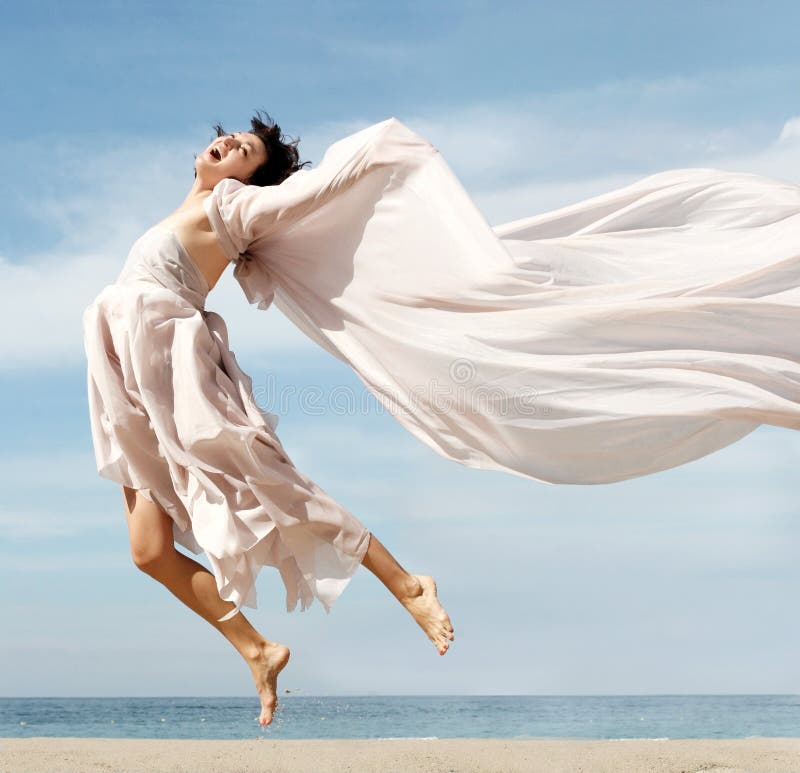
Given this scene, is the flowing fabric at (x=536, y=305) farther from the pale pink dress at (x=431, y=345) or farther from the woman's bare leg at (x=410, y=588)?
the woman's bare leg at (x=410, y=588)

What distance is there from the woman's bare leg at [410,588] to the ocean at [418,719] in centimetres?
1095

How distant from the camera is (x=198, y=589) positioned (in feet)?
10.9

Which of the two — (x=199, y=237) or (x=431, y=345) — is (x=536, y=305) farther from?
(x=199, y=237)

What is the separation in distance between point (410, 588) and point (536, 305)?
102cm

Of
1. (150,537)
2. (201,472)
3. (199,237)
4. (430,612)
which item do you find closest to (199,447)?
(201,472)

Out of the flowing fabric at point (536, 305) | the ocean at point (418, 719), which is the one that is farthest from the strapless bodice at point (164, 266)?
the ocean at point (418, 719)

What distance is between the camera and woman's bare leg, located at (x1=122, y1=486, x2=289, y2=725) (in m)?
3.32

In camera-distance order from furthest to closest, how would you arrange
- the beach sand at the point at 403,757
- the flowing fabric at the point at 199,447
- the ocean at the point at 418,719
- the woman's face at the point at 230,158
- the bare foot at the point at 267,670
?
the ocean at the point at 418,719 < the beach sand at the point at 403,757 < the woman's face at the point at 230,158 < the bare foot at the point at 267,670 < the flowing fabric at the point at 199,447

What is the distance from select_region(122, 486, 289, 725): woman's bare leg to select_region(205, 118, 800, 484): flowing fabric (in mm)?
843

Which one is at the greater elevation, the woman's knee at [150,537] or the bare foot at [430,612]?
the woman's knee at [150,537]

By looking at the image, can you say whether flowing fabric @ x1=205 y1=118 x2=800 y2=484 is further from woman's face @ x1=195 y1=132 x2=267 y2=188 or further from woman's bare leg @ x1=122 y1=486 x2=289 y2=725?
woman's bare leg @ x1=122 y1=486 x2=289 y2=725

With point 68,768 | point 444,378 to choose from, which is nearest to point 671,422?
point 444,378

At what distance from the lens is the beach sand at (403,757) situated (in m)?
6.66

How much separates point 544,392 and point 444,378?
1.10 feet
